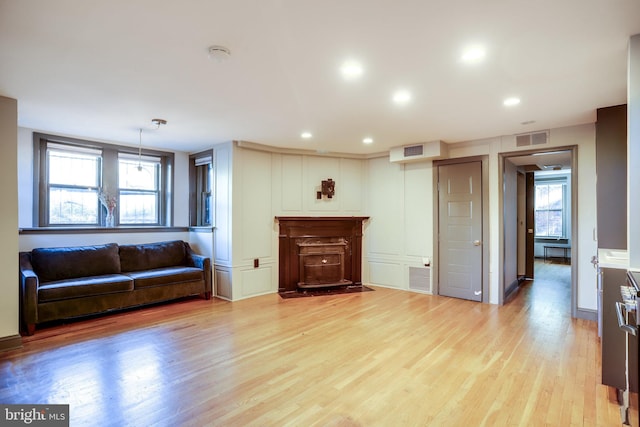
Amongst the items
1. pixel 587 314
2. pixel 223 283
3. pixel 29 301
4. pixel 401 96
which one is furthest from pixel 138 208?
pixel 587 314

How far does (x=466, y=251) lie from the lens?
16.4 feet

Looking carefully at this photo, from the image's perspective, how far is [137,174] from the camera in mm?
5422

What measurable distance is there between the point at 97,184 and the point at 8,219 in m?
1.93

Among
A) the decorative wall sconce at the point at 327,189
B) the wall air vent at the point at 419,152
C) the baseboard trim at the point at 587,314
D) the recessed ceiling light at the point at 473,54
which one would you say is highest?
the recessed ceiling light at the point at 473,54

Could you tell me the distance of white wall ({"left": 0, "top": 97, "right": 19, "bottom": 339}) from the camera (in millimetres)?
3129

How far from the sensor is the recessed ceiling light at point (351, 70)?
8.26 ft

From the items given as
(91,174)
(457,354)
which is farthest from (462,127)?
(91,174)

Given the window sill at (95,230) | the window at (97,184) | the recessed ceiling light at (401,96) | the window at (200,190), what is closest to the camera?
the recessed ceiling light at (401,96)

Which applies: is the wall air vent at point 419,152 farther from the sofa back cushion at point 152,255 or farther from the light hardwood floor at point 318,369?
the sofa back cushion at point 152,255

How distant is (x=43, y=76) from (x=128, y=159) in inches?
106

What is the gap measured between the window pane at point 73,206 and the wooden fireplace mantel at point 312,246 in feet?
9.30

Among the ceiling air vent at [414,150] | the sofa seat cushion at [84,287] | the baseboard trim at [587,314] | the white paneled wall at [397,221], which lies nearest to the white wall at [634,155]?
the baseboard trim at [587,314]

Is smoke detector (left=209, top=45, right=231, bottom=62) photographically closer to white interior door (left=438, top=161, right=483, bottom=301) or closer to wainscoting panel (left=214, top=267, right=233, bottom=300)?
wainscoting panel (left=214, top=267, right=233, bottom=300)

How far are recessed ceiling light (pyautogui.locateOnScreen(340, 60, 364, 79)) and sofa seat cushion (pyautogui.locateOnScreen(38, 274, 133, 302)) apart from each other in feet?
12.4
